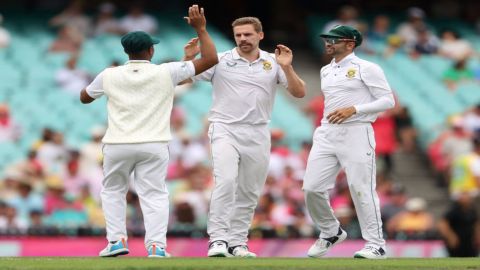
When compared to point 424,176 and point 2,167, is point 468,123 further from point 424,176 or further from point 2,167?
point 2,167

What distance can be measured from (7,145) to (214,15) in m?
9.21

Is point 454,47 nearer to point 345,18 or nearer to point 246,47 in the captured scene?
point 345,18

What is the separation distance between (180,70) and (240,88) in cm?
92

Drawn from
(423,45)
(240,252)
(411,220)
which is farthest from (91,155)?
(423,45)

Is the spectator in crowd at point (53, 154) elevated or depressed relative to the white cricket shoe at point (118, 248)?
elevated

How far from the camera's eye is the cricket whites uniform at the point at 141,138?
12852mm

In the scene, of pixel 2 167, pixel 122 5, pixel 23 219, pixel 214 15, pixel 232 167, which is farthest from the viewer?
pixel 214 15

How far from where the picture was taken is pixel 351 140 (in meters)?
13.7

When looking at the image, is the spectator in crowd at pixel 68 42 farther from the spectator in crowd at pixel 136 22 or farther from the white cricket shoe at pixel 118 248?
the white cricket shoe at pixel 118 248

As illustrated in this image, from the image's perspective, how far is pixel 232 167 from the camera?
13641 mm

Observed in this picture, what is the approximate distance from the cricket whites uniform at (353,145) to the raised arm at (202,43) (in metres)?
1.22

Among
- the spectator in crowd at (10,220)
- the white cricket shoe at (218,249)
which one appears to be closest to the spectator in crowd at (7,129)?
the spectator in crowd at (10,220)

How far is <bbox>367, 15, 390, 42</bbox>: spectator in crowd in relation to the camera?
26859 millimetres

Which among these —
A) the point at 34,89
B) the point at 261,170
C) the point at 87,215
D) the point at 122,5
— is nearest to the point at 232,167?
the point at 261,170
